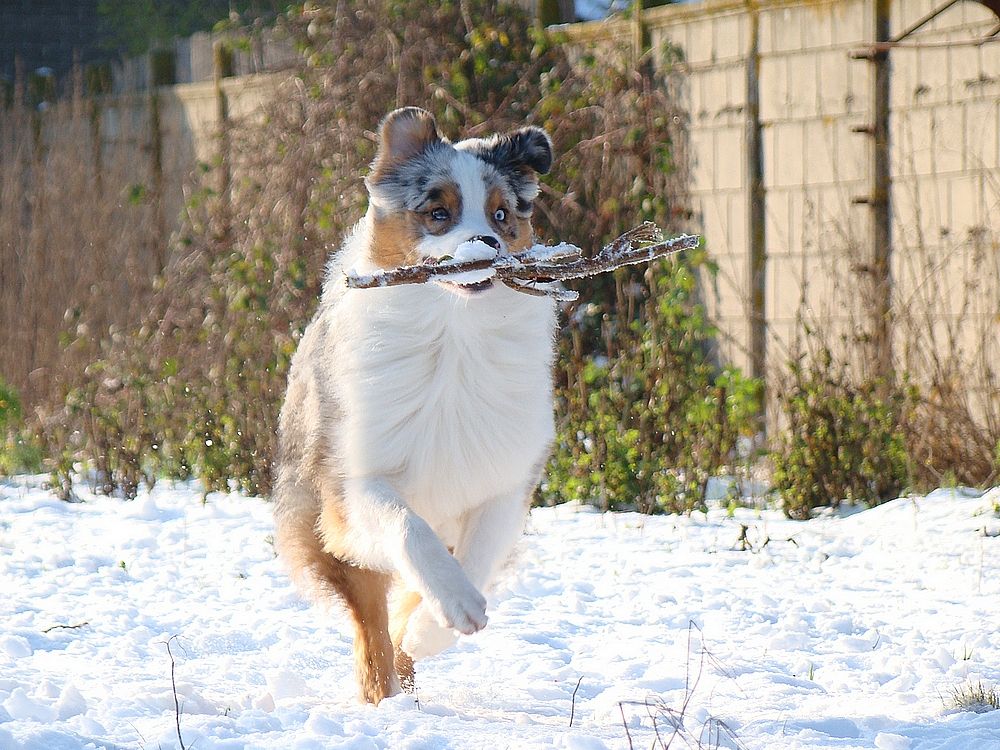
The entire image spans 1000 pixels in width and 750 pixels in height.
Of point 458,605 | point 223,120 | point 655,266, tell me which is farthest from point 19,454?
point 458,605

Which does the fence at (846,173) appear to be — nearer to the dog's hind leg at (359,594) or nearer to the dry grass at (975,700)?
the dry grass at (975,700)

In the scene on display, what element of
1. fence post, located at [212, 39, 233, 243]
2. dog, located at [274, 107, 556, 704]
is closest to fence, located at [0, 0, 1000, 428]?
fence post, located at [212, 39, 233, 243]

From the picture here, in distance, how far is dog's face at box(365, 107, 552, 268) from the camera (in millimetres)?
4574

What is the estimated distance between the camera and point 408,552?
414cm

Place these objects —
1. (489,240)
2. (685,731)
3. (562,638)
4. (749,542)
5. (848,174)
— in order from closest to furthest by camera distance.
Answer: (685,731)
(489,240)
(562,638)
(749,542)
(848,174)

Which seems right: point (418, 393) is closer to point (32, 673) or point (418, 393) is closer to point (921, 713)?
point (32, 673)

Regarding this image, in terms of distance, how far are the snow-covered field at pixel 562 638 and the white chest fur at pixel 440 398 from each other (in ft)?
2.49

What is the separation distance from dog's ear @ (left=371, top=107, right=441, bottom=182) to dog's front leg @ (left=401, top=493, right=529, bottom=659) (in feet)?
4.13

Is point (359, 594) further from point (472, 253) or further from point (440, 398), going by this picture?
point (472, 253)

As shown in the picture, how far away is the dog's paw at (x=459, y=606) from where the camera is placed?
3961 millimetres

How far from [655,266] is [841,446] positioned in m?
1.82

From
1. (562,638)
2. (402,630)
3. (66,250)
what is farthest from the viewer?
(66,250)

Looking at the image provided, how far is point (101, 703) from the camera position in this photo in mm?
4062

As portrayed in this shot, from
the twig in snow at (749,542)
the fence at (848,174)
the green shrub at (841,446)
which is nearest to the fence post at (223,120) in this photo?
the fence at (848,174)
